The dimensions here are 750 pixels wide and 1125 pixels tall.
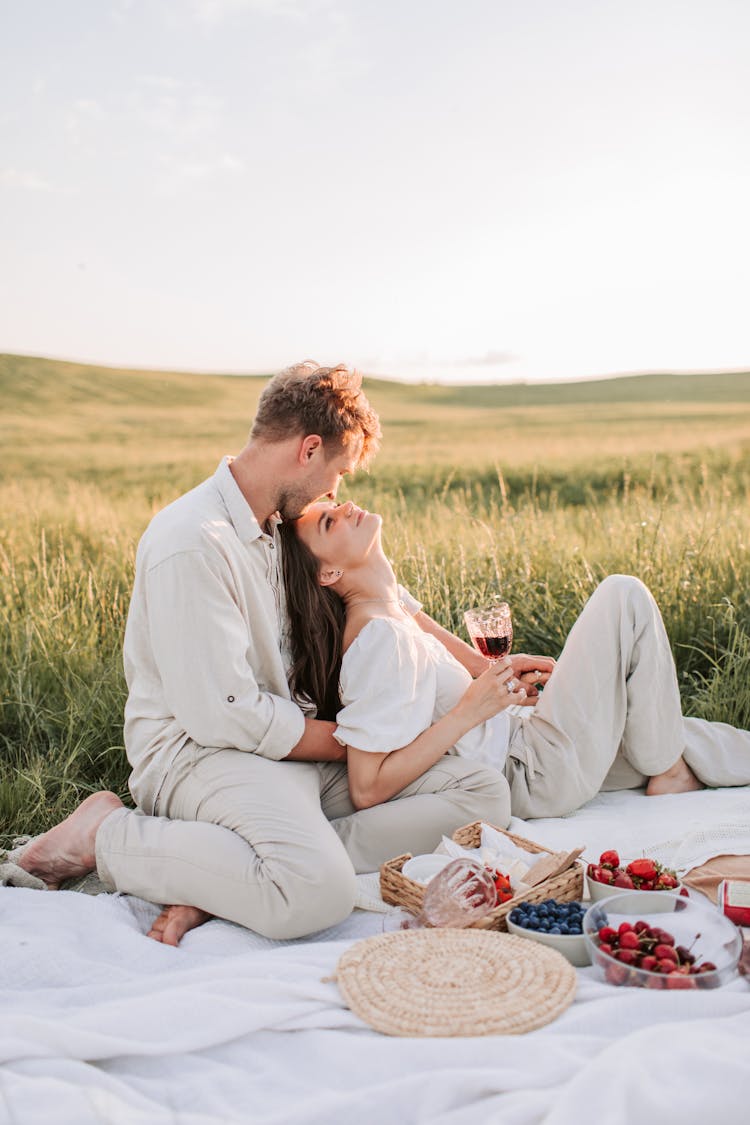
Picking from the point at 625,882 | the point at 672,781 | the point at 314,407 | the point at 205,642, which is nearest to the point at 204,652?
the point at 205,642

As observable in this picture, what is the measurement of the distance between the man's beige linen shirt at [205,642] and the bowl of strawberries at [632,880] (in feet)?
3.18

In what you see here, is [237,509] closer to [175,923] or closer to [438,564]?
[175,923]

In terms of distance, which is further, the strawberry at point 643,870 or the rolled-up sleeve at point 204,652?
the rolled-up sleeve at point 204,652

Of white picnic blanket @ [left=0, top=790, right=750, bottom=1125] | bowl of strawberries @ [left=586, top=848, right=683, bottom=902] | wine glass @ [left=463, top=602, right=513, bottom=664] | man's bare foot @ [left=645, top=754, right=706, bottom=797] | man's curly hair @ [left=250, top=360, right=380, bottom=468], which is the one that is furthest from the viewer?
man's bare foot @ [left=645, top=754, right=706, bottom=797]

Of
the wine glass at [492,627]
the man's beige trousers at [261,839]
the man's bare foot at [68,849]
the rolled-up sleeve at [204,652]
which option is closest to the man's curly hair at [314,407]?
the rolled-up sleeve at [204,652]

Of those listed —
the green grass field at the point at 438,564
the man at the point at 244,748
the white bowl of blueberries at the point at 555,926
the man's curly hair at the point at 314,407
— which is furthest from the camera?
the green grass field at the point at 438,564

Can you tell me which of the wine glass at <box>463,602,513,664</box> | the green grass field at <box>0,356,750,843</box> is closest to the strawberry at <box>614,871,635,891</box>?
the wine glass at <box>463,602,513,664</box>

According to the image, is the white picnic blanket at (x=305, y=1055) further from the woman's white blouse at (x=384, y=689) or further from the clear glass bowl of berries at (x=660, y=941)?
the woman's white blouse at (x=384, y=689)

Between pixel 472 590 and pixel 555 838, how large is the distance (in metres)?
2.06

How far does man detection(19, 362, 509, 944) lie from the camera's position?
3.05 metres

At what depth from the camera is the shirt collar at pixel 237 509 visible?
11.1ft

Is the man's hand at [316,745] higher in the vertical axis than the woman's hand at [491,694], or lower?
lower

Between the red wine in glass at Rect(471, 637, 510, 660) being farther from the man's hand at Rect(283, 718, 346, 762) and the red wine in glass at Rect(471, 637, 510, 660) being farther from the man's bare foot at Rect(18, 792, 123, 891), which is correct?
the man's bare foot at Rect(18, 792, 123, 891)

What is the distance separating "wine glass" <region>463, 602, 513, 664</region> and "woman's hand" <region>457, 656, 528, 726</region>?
48 mm
